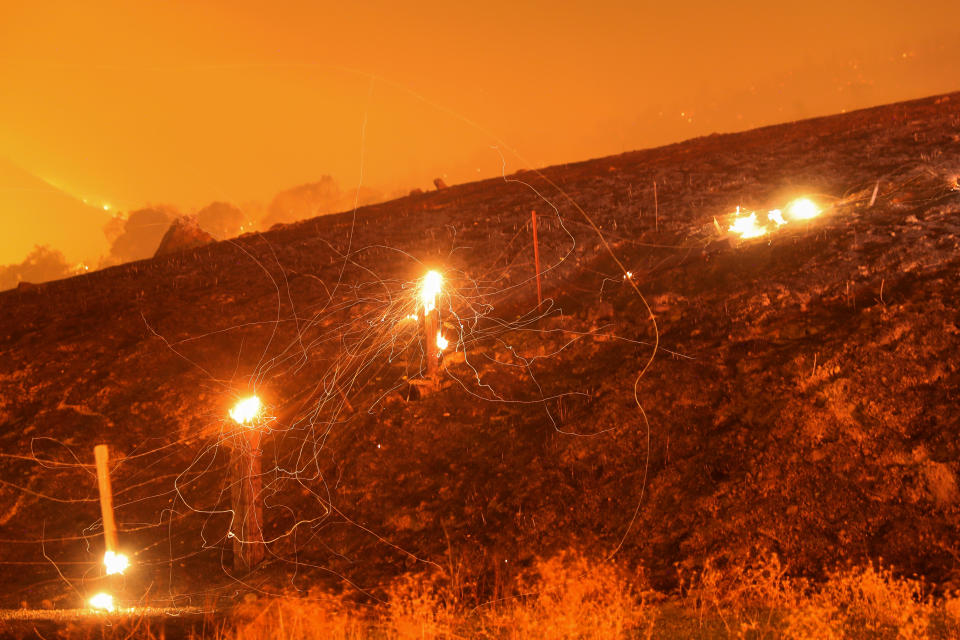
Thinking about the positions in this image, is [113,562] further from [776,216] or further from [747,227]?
[776,216]

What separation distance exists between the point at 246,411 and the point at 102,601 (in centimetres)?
329

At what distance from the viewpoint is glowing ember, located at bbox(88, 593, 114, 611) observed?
24.8 ft

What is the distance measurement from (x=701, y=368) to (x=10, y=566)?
11.1m

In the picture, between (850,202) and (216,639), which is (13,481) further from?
(850,202)

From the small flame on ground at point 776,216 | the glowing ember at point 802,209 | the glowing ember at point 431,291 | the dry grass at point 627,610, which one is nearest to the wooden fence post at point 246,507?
the dry grass at point 627,610

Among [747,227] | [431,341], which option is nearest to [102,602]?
[431,341]

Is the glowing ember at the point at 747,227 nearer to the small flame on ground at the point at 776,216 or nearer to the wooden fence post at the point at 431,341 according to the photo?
the small flame on ground at the point at 776,216

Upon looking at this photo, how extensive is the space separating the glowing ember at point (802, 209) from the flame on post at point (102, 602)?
14.9 metres

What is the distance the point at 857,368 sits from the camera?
764cm

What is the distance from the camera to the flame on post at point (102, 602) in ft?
24.7

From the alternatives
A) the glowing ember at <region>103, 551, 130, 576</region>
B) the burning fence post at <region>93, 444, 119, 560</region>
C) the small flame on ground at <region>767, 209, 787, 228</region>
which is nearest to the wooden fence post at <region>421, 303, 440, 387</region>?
the burning fence post at <region>93, 444, 119, 560</region>

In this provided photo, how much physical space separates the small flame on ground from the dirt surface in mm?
960

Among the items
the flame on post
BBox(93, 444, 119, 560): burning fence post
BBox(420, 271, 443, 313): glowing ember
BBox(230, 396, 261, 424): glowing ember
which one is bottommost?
the flame on post

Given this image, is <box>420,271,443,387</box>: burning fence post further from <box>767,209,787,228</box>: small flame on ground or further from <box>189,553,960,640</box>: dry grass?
<box>767,209,787,228</box>: small flame on ground
